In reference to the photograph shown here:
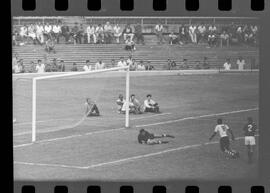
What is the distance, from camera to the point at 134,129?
50.3ft

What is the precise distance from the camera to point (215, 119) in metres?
14.5

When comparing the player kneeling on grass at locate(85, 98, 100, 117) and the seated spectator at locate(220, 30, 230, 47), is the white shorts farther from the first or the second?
the player kneeling on grass at locate(85, 98, 100, 117)

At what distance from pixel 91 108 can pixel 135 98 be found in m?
0.76

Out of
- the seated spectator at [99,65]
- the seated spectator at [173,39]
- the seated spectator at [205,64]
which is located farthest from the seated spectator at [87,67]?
the seated spectator at [205,64]

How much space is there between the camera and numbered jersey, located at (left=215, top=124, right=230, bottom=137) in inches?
551

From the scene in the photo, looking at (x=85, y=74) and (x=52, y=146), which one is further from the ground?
(x=85, y=74)

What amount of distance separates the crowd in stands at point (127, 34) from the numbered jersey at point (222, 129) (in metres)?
1.25

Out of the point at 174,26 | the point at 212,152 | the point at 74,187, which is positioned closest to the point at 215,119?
the point at 212,152

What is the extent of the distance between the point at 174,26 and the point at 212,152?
1993mm

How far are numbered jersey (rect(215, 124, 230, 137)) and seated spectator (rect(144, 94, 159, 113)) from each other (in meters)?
1.20

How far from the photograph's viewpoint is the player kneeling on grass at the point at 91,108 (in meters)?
15.2

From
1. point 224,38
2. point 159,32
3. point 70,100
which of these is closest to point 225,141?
point 224,38

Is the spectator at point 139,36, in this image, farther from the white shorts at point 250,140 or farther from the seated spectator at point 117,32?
the white shorts at point 250,140
